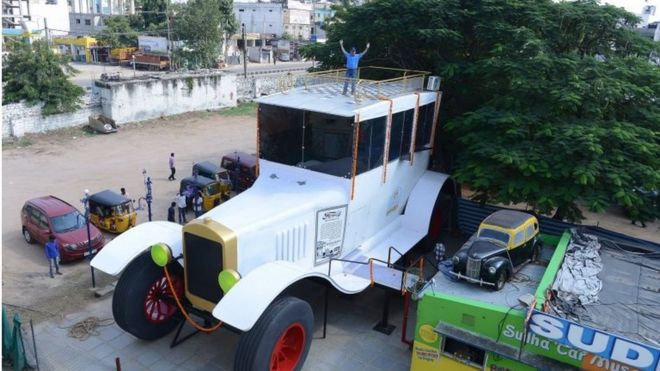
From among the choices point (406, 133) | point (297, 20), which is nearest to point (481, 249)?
point (406, 133)

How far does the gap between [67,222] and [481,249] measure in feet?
35.3

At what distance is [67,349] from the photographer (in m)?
9.44

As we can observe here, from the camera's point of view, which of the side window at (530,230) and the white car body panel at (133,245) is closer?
the white car body panel at (133,245)

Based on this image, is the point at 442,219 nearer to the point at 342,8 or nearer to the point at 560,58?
the point at 560,58

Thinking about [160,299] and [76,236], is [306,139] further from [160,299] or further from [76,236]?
[76,236]

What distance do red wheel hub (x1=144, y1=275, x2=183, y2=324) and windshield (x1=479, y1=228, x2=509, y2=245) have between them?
565 cm

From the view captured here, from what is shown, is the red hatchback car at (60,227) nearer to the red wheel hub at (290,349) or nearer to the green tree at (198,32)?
the red wheel hub at (290,349)

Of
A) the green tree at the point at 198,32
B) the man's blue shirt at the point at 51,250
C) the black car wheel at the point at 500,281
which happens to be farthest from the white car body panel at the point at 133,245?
the green tree at the point at 198,32

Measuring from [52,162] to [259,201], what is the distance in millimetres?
16886

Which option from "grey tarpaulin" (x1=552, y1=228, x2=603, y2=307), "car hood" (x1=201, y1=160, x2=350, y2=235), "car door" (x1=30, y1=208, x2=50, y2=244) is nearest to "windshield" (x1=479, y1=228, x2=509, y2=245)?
"grey tarpaulin" (x1=552, y1=228, x2=603, y2=307)

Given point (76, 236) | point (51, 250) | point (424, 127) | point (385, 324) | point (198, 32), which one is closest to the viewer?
point (385, 324)

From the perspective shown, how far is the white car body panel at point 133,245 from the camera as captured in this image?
870 centimetres

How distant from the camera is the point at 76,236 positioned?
520 inches

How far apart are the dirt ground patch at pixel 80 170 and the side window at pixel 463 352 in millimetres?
7644
